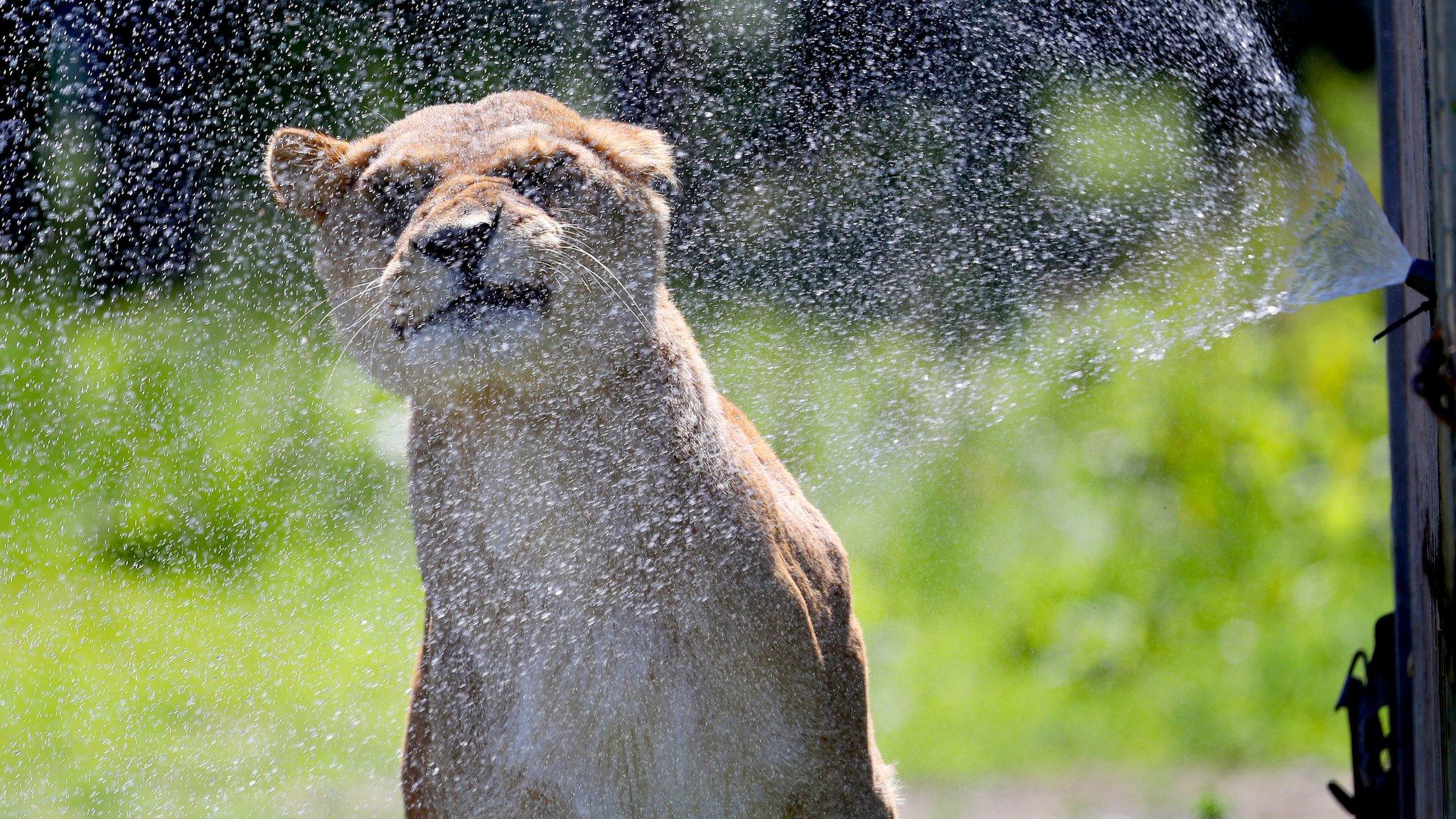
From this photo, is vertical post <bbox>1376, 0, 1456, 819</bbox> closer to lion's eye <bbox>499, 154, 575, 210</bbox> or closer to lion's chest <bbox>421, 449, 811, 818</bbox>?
lion's chest <bbox>421, 449, 811, 818</bbox>

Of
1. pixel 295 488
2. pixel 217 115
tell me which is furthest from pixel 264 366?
pixel 217 115

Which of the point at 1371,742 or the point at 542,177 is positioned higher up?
the point at 542,177

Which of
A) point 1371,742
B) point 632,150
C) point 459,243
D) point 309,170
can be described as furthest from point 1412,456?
point 309,170

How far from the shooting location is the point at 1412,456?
2824 millimetres

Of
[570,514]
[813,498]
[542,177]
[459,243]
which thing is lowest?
[570,514]

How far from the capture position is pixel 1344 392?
607 centimetres

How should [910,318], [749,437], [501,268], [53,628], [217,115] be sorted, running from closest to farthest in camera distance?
[501,268], [749,437], [910,318], [53,628], [217,115]

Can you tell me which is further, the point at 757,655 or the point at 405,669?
the point at 405,669

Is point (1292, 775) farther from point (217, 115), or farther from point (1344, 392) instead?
point (217, 115)

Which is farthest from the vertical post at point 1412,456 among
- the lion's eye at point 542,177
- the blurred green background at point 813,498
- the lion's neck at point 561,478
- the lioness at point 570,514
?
the blurred green background at point 813,498

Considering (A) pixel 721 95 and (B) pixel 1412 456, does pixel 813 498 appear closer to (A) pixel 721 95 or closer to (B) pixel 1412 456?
(B) pixel 1412 456

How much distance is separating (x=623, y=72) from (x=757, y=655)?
3251 millimetres

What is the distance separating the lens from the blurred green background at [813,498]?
474cm

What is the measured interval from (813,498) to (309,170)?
206cm
